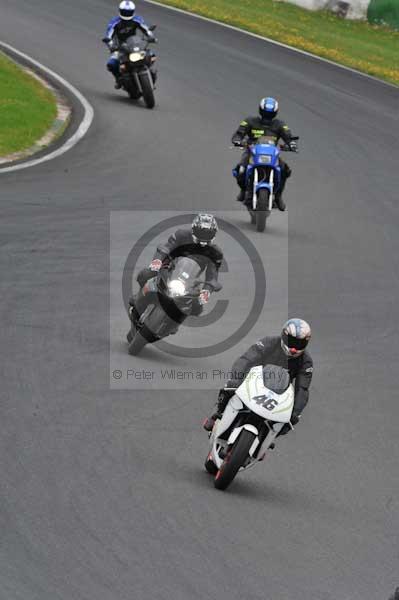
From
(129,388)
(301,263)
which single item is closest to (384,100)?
(301,263)

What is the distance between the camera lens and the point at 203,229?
45.1 feet

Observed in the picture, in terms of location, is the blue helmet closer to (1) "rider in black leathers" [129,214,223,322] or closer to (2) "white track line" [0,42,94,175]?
(2) "white track line" [0,42,94,175]

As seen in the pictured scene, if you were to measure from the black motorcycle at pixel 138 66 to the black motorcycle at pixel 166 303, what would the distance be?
510 inches

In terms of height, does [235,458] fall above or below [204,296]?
above

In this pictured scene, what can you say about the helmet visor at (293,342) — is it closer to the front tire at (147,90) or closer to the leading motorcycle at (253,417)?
the leading motorcycle at (253,417)

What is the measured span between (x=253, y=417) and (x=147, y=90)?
17.0 m

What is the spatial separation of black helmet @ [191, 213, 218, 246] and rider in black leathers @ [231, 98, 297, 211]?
20.2ft

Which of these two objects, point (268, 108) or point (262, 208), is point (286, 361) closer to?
point (262, 208)

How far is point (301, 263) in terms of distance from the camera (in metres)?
18.3

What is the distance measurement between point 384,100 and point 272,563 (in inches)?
884

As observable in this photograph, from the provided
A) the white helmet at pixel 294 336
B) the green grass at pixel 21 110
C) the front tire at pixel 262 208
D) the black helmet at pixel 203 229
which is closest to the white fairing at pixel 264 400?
the white helmet at pixel 294 336

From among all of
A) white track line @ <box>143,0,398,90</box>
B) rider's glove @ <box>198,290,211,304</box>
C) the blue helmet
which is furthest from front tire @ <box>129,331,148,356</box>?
white track line @ <box>143,0,398,90</box>

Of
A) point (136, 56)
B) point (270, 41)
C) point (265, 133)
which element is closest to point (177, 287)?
point (265, 133)

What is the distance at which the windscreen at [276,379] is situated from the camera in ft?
33.1
